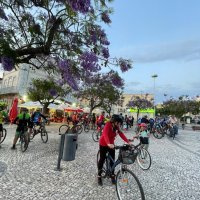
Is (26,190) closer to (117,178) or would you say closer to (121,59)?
(117,178)

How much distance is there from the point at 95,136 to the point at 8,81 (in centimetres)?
3520

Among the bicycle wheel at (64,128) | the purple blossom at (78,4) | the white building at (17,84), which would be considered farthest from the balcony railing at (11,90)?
the purple blossom at (78,4)

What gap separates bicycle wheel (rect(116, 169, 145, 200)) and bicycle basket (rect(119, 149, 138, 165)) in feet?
0.64

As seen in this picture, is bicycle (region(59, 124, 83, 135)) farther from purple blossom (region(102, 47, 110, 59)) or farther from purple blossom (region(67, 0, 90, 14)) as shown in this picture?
purple blossom (region(67, 0, 90, 14))

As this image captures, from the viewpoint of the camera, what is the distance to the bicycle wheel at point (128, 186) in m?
4.22

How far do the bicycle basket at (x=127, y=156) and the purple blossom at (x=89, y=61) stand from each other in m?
2.28

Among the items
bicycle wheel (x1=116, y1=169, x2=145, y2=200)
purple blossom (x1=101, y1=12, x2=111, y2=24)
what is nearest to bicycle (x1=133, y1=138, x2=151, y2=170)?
bicycle wheel (x1=116, y1=169, x2=145, y2=200)

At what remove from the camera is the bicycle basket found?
4668mm

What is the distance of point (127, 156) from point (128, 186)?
1.87 feet

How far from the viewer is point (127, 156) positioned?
4.71 meters

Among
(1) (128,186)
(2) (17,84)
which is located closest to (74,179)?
(1) (128,186)

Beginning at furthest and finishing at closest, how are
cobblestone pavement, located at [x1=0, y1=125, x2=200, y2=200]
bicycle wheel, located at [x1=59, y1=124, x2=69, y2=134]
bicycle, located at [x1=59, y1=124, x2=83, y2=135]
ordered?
bicycle wheel, located at [x1=59, y1=124, x2=69, y2=134], bicycle, located at [x1=59, y1=124, x2=83, y2=135], cobblestone pavement, located at [x1=0, y1=125, x2=200, y2=200]

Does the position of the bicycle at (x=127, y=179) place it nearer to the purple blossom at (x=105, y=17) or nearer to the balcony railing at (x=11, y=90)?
the purple blossom at (x=105, y=17)

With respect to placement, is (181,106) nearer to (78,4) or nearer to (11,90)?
(11,90)
